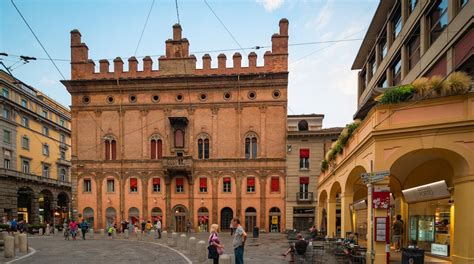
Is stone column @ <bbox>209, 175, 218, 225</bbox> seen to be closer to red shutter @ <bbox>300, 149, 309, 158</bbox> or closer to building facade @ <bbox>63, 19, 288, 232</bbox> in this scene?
building facade @ <bbox>63, 19, 288, 232</bbox>

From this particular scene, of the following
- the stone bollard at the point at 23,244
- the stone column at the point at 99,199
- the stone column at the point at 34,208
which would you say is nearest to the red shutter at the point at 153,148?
the stone column at the point at 99,199

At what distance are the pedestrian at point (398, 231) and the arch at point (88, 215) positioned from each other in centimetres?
3297

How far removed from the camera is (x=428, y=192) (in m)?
12.2

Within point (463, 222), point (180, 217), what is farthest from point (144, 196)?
point (463, 222)

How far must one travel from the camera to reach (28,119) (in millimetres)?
46688

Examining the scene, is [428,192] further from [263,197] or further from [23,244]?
[263,197]

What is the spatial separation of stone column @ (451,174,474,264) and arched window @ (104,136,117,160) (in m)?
35.4

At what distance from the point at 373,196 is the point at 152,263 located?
9.14m

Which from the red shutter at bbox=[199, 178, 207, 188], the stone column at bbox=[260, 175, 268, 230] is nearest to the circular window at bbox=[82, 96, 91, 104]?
the red shutter at bbox=[199, 178, 207, 188]

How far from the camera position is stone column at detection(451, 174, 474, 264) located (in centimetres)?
921

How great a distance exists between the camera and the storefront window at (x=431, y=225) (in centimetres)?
1216

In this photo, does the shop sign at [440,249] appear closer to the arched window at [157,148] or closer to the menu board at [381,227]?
the menu board at [381,227]

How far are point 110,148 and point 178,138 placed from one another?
7.87 m

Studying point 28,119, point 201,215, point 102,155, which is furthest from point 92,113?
point 201,215
